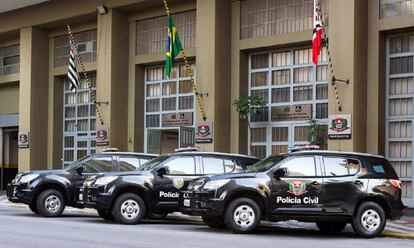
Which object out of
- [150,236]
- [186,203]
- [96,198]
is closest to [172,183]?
[186,203]

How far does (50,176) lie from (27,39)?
15.2 metres

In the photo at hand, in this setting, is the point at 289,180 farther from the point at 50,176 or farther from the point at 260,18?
the point at 260,18

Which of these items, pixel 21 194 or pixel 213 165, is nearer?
pixel 213 165

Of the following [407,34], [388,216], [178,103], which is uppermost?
[407,34]

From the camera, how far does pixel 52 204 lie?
17.0 m

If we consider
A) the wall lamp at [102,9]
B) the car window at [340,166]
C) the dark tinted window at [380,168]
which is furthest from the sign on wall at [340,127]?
the wall lamp at [102,9]

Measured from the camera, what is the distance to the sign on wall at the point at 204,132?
23.0 m

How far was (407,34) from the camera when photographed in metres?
19.8

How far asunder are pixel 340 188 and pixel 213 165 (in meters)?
3.53

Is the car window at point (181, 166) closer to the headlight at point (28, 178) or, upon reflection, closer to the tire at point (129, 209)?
the tire at point (129, 209)

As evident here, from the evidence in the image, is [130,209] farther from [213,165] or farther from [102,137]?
[102,137]

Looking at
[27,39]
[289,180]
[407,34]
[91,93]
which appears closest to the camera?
[289,180]

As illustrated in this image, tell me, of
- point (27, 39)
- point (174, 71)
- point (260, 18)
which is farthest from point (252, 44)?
point (27, 39)

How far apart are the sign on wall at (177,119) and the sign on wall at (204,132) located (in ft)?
6.47
